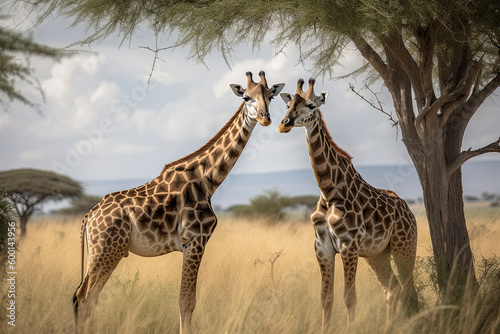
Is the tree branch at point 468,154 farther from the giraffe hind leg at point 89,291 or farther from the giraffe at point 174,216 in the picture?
the giraffe hind leg at point 89,291

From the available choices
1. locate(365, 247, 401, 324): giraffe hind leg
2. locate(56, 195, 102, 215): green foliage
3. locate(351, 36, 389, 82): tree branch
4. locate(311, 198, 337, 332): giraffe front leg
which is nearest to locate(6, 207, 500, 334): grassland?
locate(365, 247, 401, 324): giraffe hind leg

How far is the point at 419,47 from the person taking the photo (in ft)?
25.5

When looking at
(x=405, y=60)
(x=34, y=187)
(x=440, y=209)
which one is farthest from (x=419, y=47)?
(x=34, y=187)

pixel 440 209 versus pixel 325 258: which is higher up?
pixel 440 209

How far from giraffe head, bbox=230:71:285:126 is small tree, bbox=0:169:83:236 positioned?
11639 mm

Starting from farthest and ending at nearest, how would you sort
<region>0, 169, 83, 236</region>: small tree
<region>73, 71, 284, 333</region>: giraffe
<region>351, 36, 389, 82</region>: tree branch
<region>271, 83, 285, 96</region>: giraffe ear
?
<region>0, 169, 83, 236</region>: small tree
<region>351, 36, 389, 82</region>: tree branch
<region>271, 83, 285, 96</region>: giraffe ear
<region>73, 71, 284, 333</region>: giraffe

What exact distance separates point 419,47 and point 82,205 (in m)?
19.7

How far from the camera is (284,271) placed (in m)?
9.20

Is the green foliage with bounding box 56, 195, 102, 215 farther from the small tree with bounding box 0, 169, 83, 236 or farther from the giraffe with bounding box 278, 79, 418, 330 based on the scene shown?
the giraffe with bounding box 278, 79, 418, 330

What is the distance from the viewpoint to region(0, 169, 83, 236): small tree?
Answer: 16.8 meters

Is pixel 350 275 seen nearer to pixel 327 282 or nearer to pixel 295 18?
pixel 327 282

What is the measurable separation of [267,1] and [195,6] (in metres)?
1.12

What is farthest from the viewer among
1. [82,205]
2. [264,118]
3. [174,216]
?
[82,205]

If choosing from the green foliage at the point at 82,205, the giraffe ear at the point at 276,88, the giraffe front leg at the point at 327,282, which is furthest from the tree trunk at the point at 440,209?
A: the green foliage at the point at 82,205
